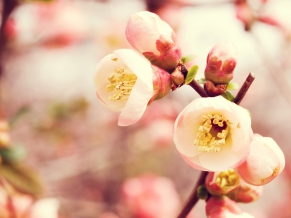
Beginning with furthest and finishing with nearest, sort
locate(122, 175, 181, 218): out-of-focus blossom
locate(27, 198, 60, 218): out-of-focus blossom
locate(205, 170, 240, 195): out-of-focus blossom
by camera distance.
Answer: locate(122, 175, 181, 218): out-of-focus blossom < locate(27, 198, 60, 218): out-of-focus blossom < locate(205, 170, 240, 195): out-of-focus blossom

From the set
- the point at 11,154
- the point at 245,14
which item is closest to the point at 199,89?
the point at 11,154

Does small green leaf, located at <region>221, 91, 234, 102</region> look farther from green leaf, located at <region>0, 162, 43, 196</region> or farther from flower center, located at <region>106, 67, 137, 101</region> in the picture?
green leaf, located at <region>0, 162, 43, 196</region>

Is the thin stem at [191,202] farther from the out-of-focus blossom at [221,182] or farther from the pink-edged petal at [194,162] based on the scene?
the pink-edged petal at [194,162]

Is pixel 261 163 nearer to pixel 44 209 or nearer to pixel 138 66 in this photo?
pixel 138 66

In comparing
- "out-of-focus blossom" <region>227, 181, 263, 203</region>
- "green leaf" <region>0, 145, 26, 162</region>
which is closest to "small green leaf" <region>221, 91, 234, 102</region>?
"out-of-focus blossom" <region>227, 181, 263, 203</region>

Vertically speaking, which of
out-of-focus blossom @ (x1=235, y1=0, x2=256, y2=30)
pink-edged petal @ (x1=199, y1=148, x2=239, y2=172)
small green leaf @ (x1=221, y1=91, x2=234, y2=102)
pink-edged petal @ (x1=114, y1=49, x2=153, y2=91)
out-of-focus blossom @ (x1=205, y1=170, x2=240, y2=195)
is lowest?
out-of-focus blossom @ (x1=205, y1=170, x2=240, y2=195)

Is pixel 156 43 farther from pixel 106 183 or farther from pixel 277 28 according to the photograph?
pixel 106 183

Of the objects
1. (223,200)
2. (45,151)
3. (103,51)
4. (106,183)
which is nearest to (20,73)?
(45,151)
